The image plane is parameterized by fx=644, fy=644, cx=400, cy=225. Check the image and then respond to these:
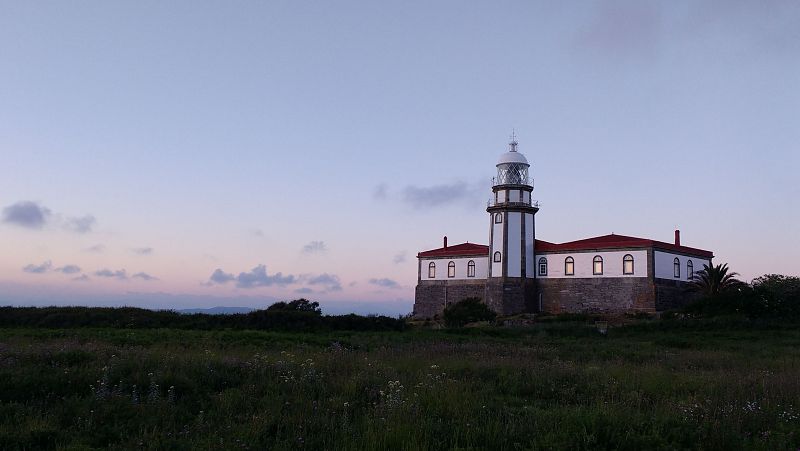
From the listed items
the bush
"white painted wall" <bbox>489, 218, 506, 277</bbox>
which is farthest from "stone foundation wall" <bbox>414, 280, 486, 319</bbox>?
the bush

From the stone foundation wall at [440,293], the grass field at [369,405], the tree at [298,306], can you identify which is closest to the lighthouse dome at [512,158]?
the stone foundation wall at [440,293]

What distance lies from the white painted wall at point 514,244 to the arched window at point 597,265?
5.11 meters

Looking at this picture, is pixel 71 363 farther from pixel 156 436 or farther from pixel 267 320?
pixel 267 320

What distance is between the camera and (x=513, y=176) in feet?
152

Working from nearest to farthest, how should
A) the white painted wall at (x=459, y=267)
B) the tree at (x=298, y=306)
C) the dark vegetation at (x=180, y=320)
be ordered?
the dark vegetation at (x=180, y=320) < the tree at (x=298, y=306) < the white painted wall at (x=459, y=267)

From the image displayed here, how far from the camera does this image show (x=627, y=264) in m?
43.8

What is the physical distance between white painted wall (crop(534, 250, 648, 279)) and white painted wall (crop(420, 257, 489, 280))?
13.6ft

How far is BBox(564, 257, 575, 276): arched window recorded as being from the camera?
45844 millimetres

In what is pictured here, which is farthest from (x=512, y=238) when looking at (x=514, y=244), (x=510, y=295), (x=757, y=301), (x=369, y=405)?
(x=369, y=405)

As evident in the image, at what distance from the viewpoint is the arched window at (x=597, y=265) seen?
44.9m

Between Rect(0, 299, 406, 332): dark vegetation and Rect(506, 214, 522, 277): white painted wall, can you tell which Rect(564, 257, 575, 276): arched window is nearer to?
Rect(506, 214, 522, 277): white painted wall

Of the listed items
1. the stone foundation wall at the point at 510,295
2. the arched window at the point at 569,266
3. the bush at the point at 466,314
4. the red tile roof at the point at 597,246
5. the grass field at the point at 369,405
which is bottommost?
the grass field at the point at 369,405

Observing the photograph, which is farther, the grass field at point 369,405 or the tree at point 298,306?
the tree at point 298,306

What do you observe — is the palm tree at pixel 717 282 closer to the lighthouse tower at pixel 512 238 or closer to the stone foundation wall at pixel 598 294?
the stone foundation wall at pixel 598 294
